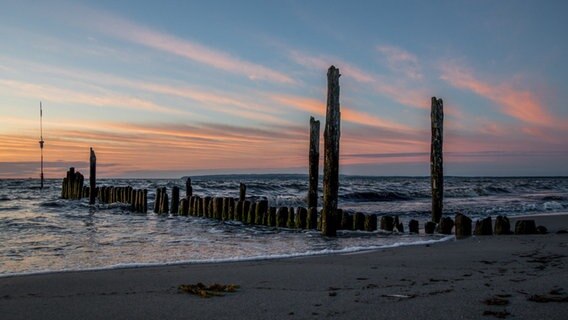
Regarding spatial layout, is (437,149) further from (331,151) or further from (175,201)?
(175,201)

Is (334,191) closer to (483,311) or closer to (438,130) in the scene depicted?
(438,130)

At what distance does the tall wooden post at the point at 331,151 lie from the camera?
12273mm

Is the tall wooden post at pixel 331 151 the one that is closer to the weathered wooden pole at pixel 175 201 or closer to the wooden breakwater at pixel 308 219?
the wooden breakwater at pixel 308 219

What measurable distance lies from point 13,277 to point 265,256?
3756mm

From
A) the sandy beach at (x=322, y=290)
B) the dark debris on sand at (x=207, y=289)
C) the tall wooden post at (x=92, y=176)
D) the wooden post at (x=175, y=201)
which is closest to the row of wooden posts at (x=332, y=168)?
the wooden post at (x=175, y=201)

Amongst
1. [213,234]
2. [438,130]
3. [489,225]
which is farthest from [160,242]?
[438,130]

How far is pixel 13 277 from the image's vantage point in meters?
6.39

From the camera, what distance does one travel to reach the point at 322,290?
514 centimetres

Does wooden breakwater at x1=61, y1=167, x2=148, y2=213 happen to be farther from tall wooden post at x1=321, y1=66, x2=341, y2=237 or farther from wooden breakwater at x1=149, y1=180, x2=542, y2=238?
tall wooden post at x1=321, y1=66, x2=341, y2=237

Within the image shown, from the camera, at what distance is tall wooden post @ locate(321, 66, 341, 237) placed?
1227 cm

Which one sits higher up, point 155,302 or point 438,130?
point 438,130

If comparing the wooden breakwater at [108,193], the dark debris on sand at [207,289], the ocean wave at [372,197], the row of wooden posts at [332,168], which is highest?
the row of wooden posts at [332,168]

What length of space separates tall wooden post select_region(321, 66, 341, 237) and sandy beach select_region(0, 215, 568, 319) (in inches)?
180

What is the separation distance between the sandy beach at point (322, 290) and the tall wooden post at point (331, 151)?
4571 mm
